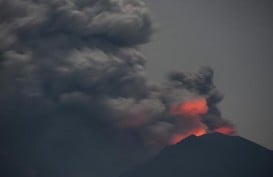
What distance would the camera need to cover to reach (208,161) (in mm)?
181000

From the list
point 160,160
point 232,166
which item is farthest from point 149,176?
point 232,166

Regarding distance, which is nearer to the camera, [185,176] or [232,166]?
[185,176]

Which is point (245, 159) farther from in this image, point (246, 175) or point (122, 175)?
point (122, 175)

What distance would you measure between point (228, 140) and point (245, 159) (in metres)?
11.6

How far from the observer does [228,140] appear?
194 meters

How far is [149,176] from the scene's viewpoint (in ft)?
562

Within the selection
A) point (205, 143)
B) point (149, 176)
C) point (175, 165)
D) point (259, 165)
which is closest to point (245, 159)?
point (259, 165)

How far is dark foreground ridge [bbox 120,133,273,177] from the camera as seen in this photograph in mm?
172262

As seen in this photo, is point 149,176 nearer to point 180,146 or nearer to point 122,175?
point 122,175

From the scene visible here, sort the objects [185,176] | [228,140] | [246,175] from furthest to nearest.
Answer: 1. [228,140]
2. [246,175]
3. [185,176]

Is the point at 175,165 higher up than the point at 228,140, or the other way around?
the point at 228,140

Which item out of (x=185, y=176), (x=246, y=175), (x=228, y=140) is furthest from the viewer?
(x=228, y=140)

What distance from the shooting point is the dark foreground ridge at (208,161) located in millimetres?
172262

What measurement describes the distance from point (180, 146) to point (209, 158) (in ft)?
44.3
